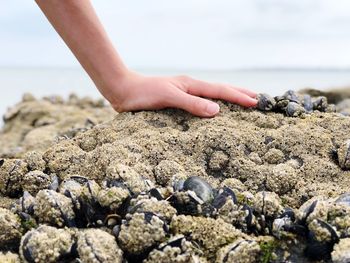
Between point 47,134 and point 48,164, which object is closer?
point 48,164

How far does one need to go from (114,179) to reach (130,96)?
137 centimetres

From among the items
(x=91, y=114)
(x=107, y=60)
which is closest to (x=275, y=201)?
(x=107, y=60)

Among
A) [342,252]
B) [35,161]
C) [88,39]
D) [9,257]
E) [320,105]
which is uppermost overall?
[88,39]

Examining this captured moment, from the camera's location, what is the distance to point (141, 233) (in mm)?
2615

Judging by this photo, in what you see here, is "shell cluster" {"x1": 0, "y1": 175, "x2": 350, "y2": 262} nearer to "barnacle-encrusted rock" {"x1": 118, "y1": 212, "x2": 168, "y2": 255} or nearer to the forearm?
"barnacle-encrusted rock" {"x1": 118, "y1": 212, "x2": 168, "y2": 255}

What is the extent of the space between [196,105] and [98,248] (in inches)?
67.3

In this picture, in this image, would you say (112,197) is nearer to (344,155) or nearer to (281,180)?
(281,180)

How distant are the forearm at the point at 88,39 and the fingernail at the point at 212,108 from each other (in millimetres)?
720

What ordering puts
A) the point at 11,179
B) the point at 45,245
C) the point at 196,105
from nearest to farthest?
1. the point at 45,245
2. the point at 11,179
3. the point at 196,105

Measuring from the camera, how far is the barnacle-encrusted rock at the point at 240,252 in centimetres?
260

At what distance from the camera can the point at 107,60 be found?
14.3 ft

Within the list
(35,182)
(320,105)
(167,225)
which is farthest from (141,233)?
(320,105)

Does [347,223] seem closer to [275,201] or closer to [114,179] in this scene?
[275,201]

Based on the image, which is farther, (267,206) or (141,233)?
(267,206)
